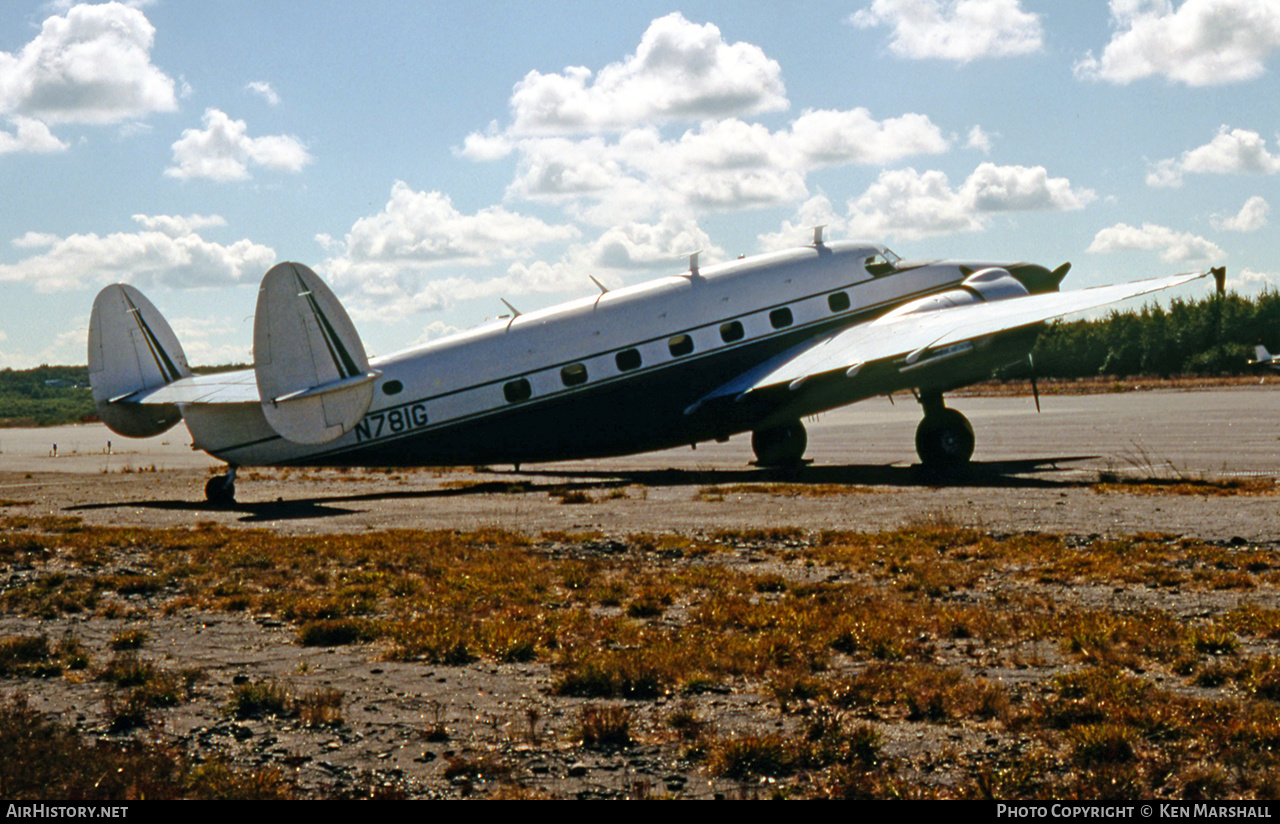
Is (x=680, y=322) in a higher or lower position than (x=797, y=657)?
higher

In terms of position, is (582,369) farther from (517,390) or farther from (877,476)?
(877,476)

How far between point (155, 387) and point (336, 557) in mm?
11853

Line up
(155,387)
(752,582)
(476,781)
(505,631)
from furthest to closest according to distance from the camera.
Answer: (155,387) → (752,582) → (505,631) → (476,781)

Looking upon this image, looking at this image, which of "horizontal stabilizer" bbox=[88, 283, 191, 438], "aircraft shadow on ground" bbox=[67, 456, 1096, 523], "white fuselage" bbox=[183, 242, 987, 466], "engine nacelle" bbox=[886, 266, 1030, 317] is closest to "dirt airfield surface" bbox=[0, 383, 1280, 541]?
"aircraft shadow on ground" bbox=[67, 456, 1096, 523]

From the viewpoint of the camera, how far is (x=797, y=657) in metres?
8.15

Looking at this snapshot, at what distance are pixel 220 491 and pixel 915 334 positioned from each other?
16037 millimetres

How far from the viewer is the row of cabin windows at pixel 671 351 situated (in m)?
23.5

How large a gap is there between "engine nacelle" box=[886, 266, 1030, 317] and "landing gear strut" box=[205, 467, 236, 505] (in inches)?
638

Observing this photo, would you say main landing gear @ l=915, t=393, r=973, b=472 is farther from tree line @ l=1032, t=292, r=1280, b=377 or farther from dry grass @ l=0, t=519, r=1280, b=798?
tree line @ l=1032, t=292, r=1280, b=377

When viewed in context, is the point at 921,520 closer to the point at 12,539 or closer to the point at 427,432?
the point at 427,432

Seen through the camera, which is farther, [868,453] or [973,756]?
[868,453]

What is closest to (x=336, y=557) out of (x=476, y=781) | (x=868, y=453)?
(x=476, y=781)

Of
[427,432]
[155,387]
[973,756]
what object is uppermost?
[155,387]

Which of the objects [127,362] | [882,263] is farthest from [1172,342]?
[127,362]
